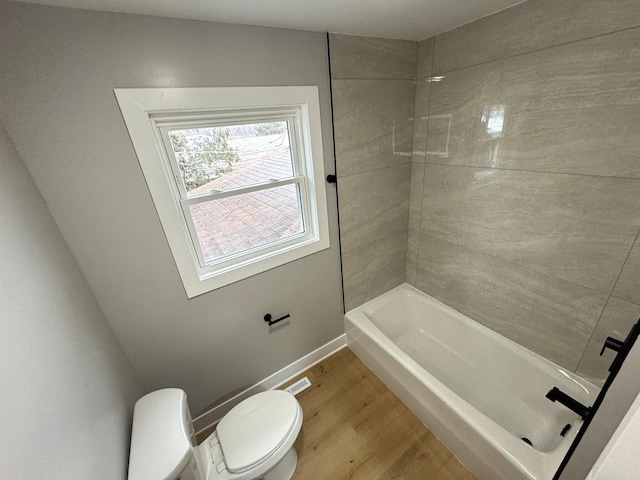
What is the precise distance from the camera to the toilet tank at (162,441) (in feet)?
2.81

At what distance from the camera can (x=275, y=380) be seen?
180cm

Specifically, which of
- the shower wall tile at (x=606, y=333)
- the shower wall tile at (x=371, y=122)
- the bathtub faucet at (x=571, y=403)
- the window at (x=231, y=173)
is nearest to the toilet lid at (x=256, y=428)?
the window at (x=231, y=173)

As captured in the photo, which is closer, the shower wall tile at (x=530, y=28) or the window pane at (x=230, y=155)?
the shower wall tile at (x=530, y=28)

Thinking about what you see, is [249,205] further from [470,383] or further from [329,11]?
[470,383]

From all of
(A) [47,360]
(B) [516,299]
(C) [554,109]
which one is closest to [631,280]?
(B) [516,299]

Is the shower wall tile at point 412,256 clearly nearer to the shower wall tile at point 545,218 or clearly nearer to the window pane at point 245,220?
the shower wall tile at point 545,218

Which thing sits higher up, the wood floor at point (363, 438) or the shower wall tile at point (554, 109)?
the shower wall tile at point (554, 109)

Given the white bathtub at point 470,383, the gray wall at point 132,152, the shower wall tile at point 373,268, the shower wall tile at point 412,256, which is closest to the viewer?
the gray wall at point 132,152

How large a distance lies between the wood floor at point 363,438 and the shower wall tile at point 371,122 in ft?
4.76

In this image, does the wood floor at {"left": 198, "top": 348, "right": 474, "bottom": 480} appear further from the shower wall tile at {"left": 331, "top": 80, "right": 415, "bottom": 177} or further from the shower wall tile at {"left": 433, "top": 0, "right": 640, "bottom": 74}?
the shower wall tile at {"left": 433, "top": 0, "right": 640, "bottom": 74}

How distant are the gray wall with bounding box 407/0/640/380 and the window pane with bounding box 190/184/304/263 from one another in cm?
103

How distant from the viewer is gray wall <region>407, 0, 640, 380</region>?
3.40ft

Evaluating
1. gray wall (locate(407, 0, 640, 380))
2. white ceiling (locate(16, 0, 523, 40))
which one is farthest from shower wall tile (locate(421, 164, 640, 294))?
white ceiling (locate(16, 0, 523, 40))

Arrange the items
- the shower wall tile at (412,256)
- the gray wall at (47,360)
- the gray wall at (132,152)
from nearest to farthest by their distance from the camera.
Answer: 1. the gray wall at (47,360)
2. the gray wall at (132,152)
3. the shower wall tile at (412,256)
